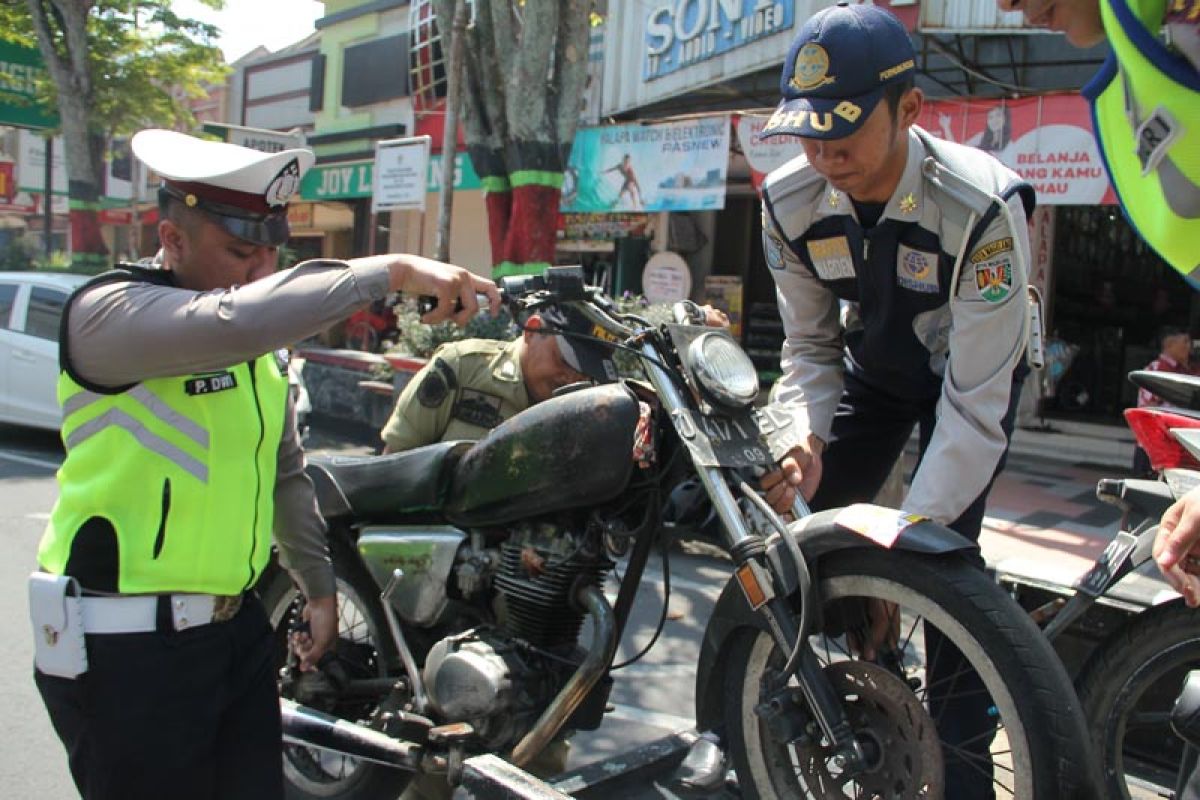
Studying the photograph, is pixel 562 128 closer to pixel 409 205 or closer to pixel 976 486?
pixel 409 205

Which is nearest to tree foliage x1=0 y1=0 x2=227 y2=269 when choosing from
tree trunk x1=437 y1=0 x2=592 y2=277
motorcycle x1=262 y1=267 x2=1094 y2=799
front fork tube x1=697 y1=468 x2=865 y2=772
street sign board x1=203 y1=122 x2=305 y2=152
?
street sign board x1=203 y1=122 x2=305 y2=152

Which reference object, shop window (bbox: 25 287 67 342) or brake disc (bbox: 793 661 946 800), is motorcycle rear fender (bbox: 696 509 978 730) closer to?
brake disc (bbox: 793 661 946 800)

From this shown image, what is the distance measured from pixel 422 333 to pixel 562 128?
2.29 metres

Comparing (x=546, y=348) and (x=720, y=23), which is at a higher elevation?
(x=720, y=23)

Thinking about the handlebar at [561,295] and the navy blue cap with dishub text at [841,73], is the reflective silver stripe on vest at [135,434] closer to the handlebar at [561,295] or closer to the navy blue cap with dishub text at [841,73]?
the handlebar at [561,295]

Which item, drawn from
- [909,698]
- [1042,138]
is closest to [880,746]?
[909,698]

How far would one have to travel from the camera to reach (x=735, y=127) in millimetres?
10648

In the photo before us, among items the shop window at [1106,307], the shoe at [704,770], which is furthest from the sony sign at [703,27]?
the shoe at [704,770]

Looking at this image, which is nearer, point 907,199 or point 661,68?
point 907,199

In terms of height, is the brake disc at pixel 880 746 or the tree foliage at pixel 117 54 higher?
the tree foliage at pixel 117 54

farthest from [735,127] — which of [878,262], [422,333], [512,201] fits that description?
[878,262]

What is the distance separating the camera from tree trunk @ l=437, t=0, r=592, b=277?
29.1 feet

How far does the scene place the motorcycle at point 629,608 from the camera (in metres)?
1.84

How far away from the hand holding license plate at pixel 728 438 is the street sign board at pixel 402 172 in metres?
8.85
